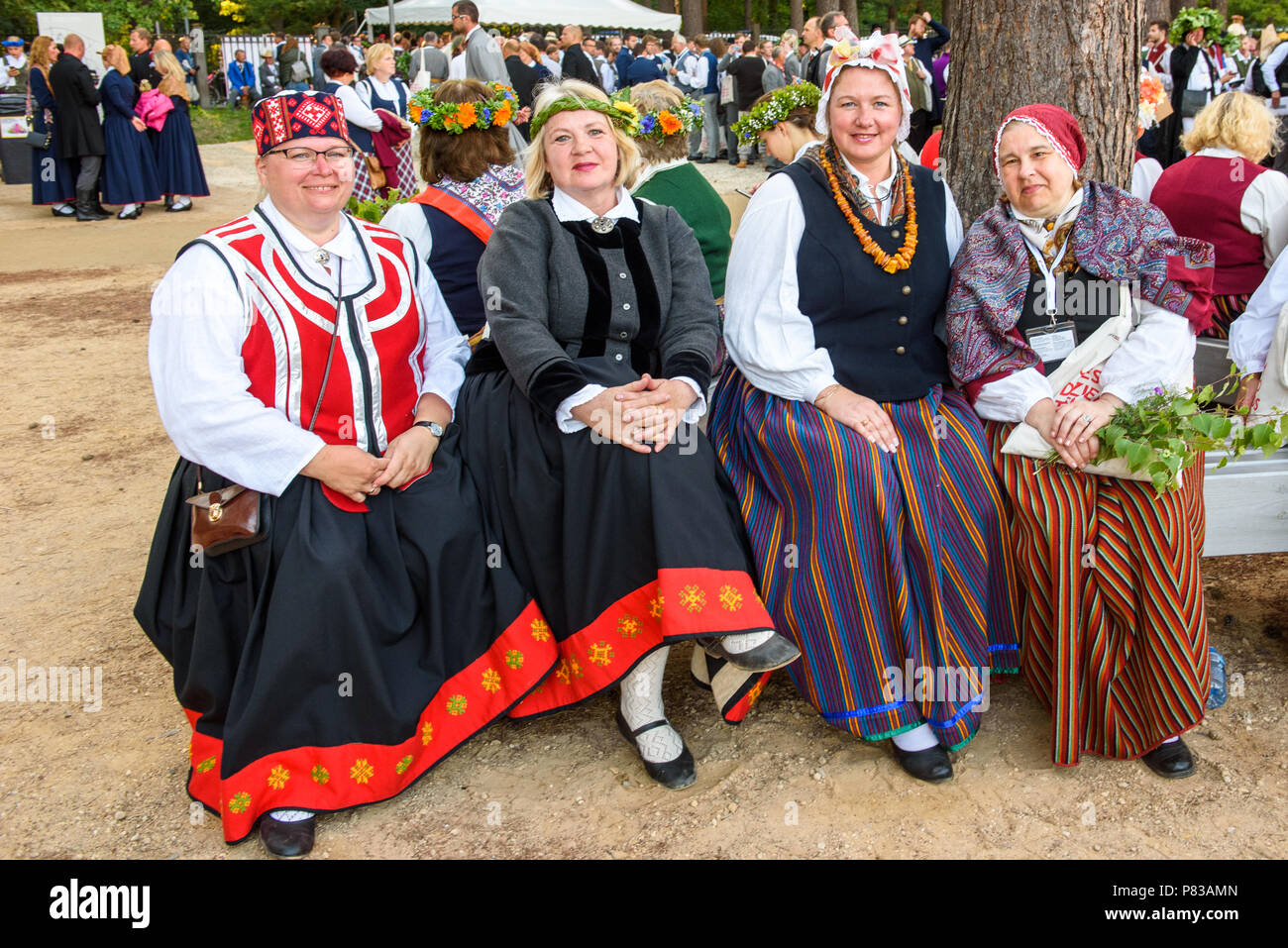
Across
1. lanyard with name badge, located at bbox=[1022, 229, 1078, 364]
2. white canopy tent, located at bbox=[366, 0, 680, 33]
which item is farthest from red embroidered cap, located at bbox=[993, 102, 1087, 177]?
Answer: white canopy tent, located at bbox=[366, 0, 680, 33]

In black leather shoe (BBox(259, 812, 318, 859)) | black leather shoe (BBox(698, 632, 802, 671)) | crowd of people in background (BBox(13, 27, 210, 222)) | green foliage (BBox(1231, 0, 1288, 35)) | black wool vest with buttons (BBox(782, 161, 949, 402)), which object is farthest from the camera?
green foliage (BBox(1231, 0, 1288, 35))

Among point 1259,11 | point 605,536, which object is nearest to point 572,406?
point 605,536

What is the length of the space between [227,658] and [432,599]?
51cm

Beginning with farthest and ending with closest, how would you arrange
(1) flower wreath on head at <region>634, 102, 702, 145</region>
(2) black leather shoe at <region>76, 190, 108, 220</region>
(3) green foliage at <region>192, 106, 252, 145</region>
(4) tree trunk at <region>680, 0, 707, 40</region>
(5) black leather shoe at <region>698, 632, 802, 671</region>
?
(4) tree trunk at <region>680, 0, 707, 40</region>, (3) green foliage at <region>192, 106, 252, 145</region>, (2) black leather shoe at <region>76, 190, 108, 220</region>, (1) flower wreath on head at <region>634, 102, 702, 145</region>, (5) black leather shoe at <region>698, 632, 802, 671</region>

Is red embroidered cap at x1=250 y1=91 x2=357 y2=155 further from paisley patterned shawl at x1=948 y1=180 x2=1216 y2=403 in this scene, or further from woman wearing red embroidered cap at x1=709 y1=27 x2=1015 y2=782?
paisley patterned shawl at x1=948 y1=180 x2=1216 y2=403

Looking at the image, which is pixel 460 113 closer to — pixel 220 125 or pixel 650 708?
pixel 650 708

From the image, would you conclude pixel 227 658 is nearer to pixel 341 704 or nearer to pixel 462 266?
pixel 341 704

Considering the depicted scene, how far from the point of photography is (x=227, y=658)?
2.73 meters

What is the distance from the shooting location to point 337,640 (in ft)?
8.68

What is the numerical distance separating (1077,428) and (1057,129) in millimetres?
809

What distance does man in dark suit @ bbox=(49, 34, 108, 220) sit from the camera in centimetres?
1095

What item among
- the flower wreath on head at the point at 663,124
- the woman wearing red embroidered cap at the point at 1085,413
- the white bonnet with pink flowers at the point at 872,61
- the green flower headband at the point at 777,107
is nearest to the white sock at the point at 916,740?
the woman wearing red embroidered cap at the point at 1085,413

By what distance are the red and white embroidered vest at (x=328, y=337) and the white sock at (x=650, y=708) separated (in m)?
0.82

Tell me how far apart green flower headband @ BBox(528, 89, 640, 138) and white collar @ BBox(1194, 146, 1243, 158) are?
2.24 m
